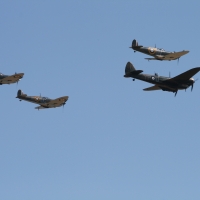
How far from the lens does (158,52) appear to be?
381 ft

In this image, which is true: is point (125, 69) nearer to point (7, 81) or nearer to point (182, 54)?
point (182, 54)

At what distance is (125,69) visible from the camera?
376 ft

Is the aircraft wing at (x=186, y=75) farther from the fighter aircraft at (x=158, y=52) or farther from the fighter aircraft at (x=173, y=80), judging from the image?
the fighter aircraft at (x=158, y=52)

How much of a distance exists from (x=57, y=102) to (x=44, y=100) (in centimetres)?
226

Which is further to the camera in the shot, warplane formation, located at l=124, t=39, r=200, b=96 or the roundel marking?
the roundel marking

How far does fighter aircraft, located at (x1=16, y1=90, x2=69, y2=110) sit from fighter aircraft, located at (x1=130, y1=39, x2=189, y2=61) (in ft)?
50.7

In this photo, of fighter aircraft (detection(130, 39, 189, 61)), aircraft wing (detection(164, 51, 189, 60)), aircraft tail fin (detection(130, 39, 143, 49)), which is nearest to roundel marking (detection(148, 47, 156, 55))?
fighter aircraft (detection(130, 39, 189, 61))

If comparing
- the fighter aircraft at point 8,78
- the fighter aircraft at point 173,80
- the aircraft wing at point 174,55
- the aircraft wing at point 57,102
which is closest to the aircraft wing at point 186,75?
the fighter aircraft at point 173,80

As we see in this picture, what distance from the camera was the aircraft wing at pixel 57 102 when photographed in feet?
405

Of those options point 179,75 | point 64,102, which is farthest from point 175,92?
point 64,102

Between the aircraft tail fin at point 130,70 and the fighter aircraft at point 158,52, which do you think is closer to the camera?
the aircraft tail fin at point 130,70

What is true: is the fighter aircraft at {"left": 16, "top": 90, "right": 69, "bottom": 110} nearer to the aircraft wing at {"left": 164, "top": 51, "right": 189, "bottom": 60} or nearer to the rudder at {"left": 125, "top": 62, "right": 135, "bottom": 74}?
the rudder at {"left": 125, "top": 62, "right": 135, "bottom": 74}

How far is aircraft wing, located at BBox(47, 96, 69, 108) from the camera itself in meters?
123

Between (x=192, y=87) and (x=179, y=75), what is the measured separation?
112 inches
